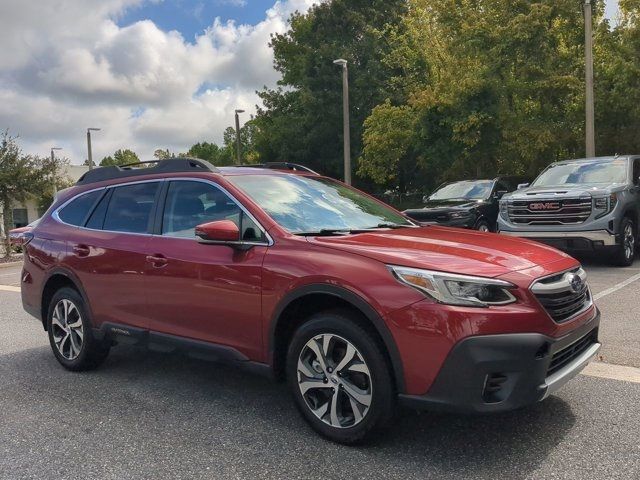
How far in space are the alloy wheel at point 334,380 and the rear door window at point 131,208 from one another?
1800 millimetres

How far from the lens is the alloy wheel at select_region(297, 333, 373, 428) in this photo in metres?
3.28

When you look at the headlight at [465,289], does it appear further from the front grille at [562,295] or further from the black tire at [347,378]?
the black tire at [347,378]

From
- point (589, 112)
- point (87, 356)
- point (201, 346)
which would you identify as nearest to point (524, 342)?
point (201, 346)

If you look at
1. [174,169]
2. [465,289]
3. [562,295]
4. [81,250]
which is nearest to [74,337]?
[81,250]

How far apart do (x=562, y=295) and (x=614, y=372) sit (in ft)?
5.45

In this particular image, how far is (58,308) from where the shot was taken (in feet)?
17.1

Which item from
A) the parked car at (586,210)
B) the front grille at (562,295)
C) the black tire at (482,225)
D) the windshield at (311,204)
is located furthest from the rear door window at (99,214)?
the black tire at (482,225)

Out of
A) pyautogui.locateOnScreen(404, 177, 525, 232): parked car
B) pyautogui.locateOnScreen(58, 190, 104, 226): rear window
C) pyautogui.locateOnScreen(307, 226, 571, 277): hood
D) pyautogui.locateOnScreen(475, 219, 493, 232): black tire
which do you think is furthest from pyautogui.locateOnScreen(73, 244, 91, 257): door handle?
pyautogui.locateOnScreen(475, 219, 493, 232): black tire

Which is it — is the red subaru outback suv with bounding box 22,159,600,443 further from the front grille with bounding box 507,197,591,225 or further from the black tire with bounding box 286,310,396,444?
the front grille with bounding box 507,197,591,225

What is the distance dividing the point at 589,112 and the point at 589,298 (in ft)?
43.8

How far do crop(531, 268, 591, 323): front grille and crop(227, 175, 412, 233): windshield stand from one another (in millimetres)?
1322

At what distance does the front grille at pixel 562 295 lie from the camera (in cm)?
318

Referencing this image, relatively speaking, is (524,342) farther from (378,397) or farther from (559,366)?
(378,397)

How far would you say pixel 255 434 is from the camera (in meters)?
3.65
